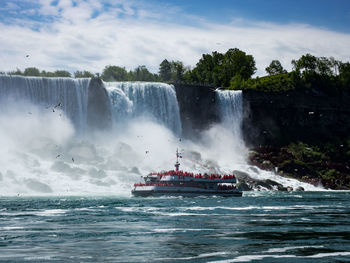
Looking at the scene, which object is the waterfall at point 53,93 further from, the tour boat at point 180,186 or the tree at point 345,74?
the tree at point 345,74

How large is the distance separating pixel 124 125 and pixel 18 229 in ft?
232

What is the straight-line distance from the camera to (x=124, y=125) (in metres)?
107

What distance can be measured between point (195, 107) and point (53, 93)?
3016 centimetres

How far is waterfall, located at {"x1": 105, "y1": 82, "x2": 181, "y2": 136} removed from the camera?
106 meters

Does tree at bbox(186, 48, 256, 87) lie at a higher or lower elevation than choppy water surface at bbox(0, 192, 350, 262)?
higher

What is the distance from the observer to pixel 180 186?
71.9 m

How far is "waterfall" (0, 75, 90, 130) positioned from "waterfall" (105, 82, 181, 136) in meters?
6.25

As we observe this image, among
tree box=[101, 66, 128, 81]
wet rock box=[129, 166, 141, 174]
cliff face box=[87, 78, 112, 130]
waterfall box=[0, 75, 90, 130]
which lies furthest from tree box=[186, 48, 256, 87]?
wet rock box=[129, 166, 141, 174]

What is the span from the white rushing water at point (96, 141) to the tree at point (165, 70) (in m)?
67.7

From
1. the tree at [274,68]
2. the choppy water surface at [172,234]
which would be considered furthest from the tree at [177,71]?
the choppy water surface at [172,234]

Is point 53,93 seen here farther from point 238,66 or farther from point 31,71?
point 31,71

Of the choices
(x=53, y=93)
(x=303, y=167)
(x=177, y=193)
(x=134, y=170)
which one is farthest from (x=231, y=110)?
(x=177, y=193)

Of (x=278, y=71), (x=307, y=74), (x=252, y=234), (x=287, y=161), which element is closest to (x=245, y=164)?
(x=287, y=161)

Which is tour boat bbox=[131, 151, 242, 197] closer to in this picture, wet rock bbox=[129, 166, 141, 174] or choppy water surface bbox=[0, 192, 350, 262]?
wet rock bbox=[129, 166, 141, 174]
